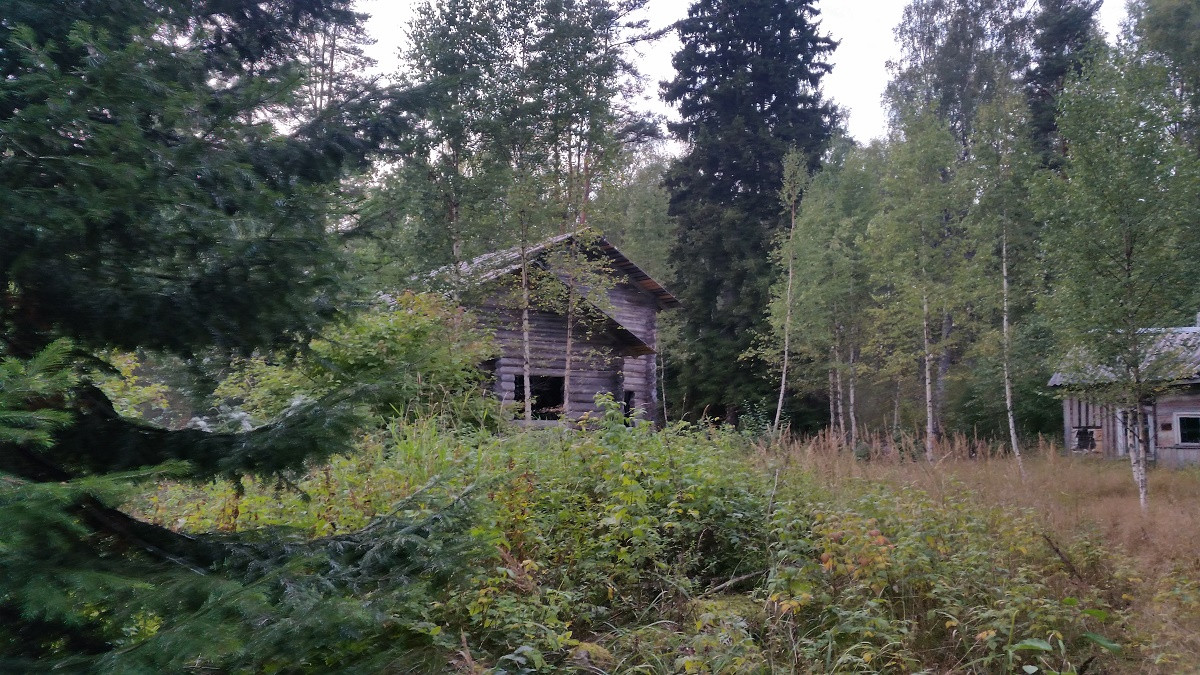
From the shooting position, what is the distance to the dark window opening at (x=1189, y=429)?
774 inches

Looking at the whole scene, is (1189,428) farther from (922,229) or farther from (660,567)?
(660,567)

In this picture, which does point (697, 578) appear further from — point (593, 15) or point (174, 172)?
point (593, 15)

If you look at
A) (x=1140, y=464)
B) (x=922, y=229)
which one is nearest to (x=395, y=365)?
(x=1140, y=464)

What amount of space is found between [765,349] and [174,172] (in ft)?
77.1

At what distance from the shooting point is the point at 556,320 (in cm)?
1720

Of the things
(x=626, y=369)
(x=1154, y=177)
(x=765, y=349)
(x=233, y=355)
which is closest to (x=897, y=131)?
(x=765, y=349)

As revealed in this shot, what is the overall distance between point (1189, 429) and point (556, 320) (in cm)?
1744

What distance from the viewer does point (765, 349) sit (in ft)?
81.8

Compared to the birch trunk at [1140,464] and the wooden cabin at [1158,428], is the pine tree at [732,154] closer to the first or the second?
the wooden cabin at [1158,428]

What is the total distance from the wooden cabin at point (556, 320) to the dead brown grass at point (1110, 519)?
287 inches

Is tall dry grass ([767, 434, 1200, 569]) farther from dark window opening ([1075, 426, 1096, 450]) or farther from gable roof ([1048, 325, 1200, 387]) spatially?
dark window opening ([1075, 426, 1096, 450])

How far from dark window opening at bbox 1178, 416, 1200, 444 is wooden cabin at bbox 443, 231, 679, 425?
48.9 ft

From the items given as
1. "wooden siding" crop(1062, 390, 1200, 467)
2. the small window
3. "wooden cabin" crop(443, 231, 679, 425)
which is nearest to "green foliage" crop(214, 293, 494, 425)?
"wooden cabin" crop(443, 231, 679, 425)

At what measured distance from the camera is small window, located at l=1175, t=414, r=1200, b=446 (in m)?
19.7
